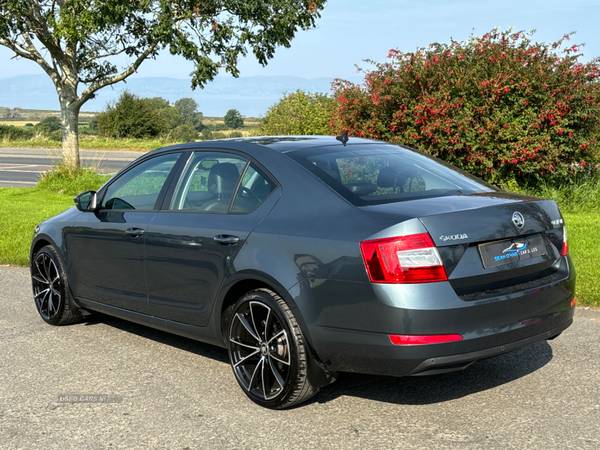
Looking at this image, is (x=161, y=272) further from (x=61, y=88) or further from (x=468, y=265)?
(x=61, y=88)

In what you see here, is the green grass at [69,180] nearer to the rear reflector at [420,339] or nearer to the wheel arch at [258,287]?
the wheel arch at [258,287]

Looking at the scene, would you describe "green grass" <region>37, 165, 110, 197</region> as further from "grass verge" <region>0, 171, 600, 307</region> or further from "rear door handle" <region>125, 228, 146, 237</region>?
"rear door handle" <region>125, 228, 146, 237</region>

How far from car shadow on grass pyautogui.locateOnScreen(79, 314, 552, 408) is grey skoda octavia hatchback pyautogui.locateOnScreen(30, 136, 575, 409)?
0.52 m

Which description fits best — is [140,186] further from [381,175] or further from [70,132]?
[70,132]

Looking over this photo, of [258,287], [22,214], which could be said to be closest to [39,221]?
[22,214]

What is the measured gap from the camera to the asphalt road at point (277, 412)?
386 centimetres

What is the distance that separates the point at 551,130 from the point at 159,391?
10.3m

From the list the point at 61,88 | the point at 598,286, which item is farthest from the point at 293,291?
the point at 61,88

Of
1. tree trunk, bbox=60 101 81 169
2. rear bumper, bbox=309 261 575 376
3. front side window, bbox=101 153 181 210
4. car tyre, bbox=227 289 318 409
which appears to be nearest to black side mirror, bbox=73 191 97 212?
front side window, bbox=101 153 181 210

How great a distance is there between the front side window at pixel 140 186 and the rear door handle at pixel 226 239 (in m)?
0.97

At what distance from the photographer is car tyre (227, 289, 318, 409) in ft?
13.6

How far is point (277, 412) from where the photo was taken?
4.32m

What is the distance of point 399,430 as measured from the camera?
3955 mm

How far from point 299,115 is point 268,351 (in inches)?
659
